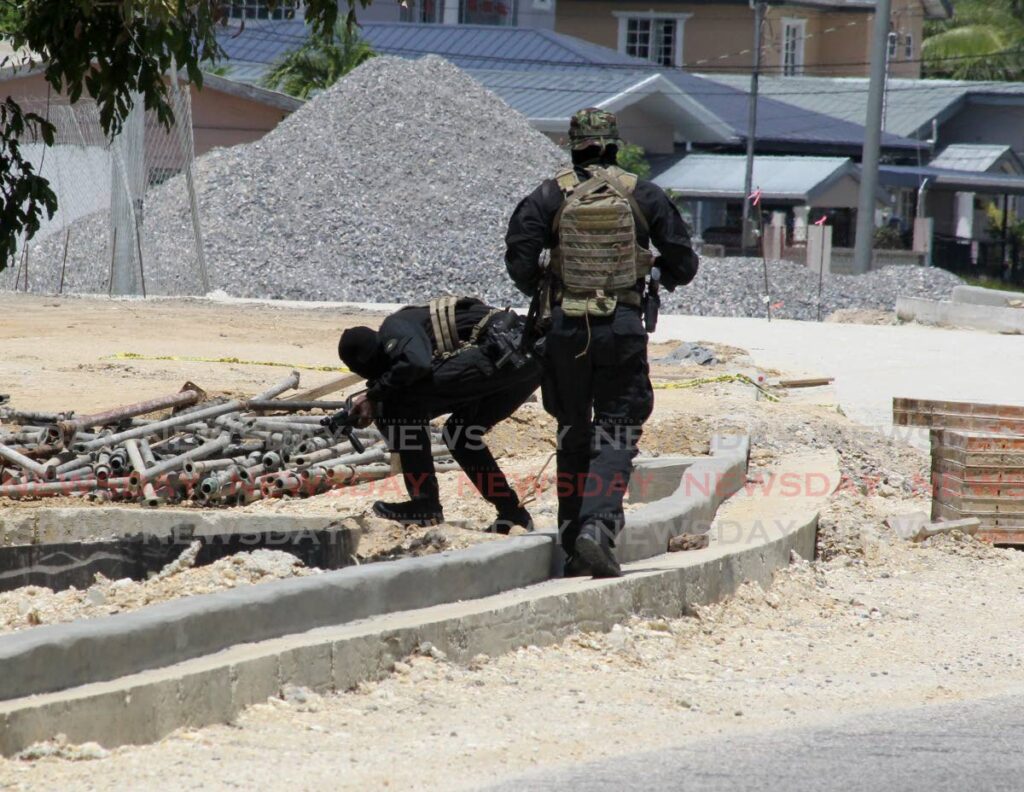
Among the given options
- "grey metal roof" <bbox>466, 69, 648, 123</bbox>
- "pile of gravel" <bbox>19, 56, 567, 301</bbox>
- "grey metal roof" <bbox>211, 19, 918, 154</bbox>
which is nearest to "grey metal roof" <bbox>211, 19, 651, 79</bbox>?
"grey metal roof" <bbox>211, 19, 918, 154</bbox>

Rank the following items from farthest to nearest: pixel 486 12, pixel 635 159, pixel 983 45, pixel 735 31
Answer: pixel 983 45 → pixel 735 31 → pixel 486 12 → pixel 635 159

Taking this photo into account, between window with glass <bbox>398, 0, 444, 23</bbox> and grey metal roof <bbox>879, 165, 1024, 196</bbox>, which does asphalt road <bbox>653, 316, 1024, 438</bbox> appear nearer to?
grey metal roof <bbox>879, 165, 1024, 196</bbox>

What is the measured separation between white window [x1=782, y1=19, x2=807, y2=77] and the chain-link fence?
40139 mm

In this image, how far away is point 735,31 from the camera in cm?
6288

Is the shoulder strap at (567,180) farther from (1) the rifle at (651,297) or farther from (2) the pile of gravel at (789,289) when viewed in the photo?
(2) the pile of gravel at (789,289)

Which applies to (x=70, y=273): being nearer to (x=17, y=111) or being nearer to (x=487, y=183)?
(x=487, y=183)

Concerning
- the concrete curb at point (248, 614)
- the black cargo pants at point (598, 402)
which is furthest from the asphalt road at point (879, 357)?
the concrete curb at point (248, 614)

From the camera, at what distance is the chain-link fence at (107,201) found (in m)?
24.3

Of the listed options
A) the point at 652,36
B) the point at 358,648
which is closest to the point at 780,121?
the point at 652,36

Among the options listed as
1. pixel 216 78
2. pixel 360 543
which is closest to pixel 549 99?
pixel 216 78

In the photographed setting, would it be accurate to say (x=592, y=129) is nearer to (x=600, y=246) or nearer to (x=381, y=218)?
(x=600, y=246)

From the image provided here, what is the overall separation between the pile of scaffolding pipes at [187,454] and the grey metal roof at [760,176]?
1366 inches

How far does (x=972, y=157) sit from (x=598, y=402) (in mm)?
47491

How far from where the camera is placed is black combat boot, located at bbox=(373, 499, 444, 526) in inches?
299
